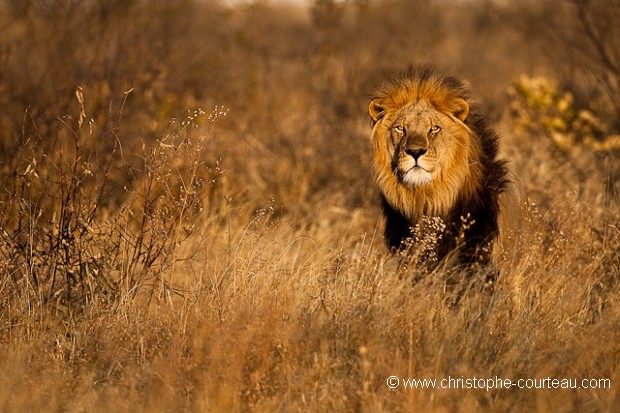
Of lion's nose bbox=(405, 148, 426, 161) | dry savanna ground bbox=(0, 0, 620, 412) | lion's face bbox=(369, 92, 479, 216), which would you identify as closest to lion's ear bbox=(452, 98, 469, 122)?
lion's face bbox=(369, 92, 479, 216)

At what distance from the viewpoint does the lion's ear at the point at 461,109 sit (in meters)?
5.25

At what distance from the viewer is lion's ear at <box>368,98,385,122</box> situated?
18.0ft

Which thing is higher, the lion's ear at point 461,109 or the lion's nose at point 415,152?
the lion's ear at point 461,109

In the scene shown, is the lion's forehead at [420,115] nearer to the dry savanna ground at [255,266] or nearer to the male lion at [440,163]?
the male lion at [440,163]

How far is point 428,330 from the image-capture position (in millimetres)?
4473

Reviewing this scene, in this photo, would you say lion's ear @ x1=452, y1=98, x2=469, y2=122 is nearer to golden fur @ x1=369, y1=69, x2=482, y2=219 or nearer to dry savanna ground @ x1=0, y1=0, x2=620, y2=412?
golden fur @ x1=369, y1=69, x2=482, y2=219

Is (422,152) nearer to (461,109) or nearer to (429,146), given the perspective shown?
(429,146)

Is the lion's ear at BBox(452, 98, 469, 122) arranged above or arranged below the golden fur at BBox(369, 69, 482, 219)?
above

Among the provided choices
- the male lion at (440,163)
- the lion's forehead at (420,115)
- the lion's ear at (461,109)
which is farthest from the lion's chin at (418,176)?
the lion's ear at (461,109)

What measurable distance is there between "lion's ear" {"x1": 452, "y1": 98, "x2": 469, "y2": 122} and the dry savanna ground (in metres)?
0.66

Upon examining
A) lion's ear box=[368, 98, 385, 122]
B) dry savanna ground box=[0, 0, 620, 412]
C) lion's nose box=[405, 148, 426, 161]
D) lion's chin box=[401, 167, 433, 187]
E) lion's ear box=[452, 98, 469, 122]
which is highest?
lion's ear box=[452, 98, 469, 122]

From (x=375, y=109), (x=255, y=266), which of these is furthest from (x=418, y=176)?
(x=255, y=266)

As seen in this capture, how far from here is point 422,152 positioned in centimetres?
511

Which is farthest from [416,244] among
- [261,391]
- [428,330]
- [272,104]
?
[272,104]
